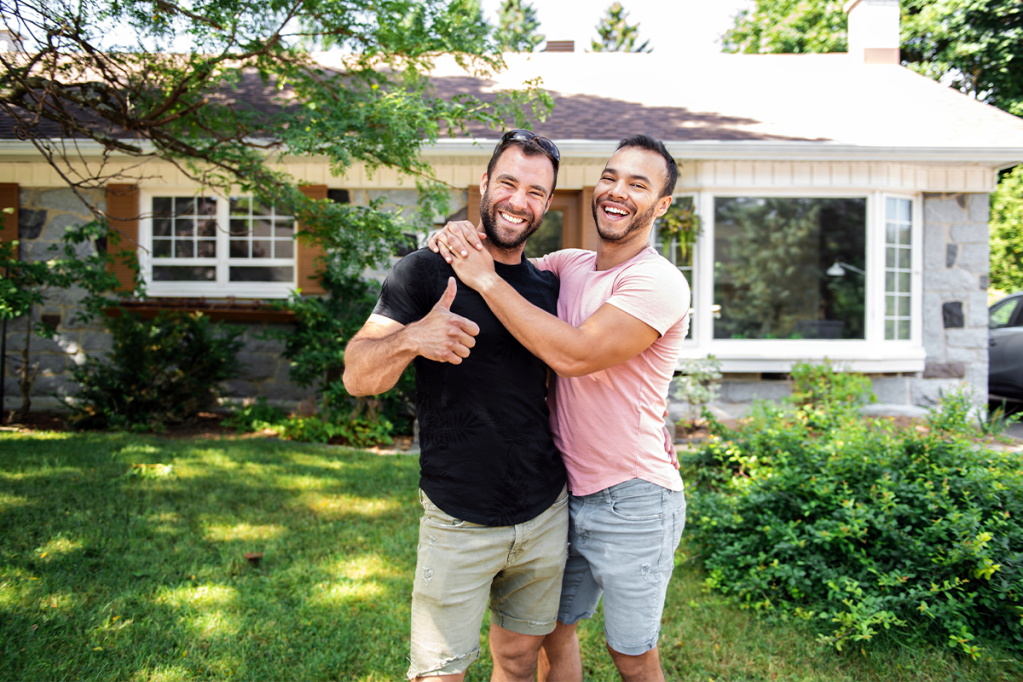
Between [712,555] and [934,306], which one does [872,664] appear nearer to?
[712,555]

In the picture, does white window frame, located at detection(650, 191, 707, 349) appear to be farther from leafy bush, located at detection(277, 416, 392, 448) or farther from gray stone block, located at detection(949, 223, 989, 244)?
leafy bush, located at detection(277, 416, 392, 448)

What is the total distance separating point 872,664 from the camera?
2527 mm

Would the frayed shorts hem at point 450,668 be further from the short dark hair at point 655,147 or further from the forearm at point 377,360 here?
the short dark hair at point 655,147

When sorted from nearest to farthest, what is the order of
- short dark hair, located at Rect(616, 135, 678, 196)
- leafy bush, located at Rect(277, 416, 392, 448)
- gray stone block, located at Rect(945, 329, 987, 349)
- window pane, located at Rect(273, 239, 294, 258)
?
short dark hair, located at Rect(616, 135, 678, 196)
leafy bush, located at Rect(277, 416, 392, 448)
gray stone block, located at Rect(945, 329, 987, 349)
window pane, located at Rect(273, 239, 294, 258)

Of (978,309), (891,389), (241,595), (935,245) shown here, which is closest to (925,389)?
(891,389)

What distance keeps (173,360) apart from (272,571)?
3690 mm

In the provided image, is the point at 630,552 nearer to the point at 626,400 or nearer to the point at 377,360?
the point at 626,400

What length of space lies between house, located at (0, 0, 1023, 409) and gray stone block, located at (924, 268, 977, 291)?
1cm

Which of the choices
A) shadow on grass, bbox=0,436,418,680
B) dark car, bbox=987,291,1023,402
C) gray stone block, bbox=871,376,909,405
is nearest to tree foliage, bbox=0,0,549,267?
shadow on grass, bbox=0,436,418,680

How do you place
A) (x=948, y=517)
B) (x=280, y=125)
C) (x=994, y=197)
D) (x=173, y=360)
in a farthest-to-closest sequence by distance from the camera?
(x=994, y=197) < (x=173, y=360) < (x=280, y=125) < (x=948, y=517)

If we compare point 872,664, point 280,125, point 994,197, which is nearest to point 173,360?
point 280,125

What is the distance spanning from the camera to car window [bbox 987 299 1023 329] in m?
8.40

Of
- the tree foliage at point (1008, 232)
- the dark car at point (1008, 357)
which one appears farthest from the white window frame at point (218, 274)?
the tree foliage at point (1008, 232)

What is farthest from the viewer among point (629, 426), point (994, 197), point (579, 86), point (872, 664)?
point (994, 197)
